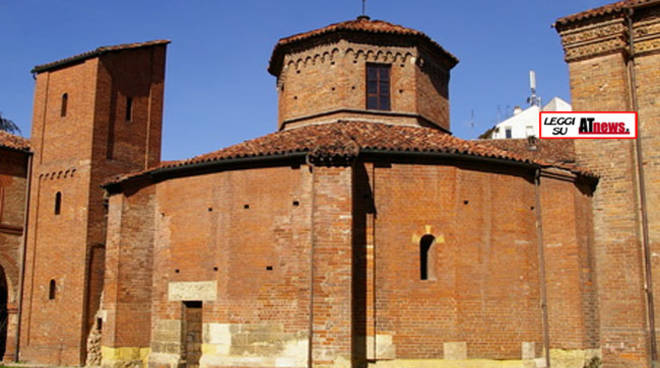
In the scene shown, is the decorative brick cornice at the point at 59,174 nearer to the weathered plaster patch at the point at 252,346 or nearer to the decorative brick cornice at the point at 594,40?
the weathered plaster patch at the point at 252,346

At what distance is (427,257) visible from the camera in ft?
49.6

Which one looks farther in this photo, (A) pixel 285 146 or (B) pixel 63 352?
(B) pixel 63 352

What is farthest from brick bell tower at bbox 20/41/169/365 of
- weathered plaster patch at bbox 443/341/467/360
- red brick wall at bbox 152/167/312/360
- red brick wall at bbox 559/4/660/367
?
red brick wall at bbox 559/4/660/367

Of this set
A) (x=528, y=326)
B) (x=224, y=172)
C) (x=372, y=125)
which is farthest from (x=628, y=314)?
(x=224, y=172)

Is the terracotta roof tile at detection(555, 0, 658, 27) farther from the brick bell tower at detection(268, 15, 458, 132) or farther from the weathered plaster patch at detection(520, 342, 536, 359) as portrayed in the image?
the weathered plaster patch at detection(520, 342, 536, 359)

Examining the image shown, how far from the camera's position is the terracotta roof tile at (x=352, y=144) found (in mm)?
14875

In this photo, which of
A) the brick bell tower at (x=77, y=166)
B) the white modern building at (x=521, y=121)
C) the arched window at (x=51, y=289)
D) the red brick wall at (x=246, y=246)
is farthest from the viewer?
the white modern building at (x=521, y=121)

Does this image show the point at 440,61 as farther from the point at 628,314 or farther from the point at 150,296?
the point at 150,296

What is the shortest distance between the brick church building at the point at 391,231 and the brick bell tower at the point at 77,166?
1986 millimetres

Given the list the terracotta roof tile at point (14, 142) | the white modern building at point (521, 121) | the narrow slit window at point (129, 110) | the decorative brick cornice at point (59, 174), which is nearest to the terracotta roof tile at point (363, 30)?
the narrow slit window at point (129, 110)

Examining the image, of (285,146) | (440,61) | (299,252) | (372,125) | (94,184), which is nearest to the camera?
(299,252)

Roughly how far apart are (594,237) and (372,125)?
6.38 metres

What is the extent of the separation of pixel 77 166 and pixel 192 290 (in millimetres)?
8954

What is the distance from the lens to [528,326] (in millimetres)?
15227
